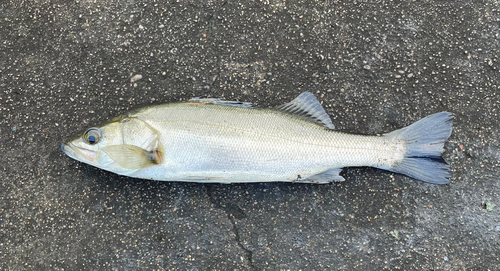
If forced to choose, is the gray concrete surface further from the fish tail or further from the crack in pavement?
the fish tail

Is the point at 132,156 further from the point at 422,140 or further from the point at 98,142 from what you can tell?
the point at 422,140

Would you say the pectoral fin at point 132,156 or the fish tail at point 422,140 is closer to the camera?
the pectoral fin at point 132,156

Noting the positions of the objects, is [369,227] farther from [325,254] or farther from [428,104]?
[428,104]

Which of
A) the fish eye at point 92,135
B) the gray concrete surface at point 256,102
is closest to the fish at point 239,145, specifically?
the fish eye at point 92,135

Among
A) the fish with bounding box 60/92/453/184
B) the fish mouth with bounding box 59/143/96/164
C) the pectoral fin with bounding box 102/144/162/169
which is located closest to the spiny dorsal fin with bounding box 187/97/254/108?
the fish with bounding box 60/92/453/184

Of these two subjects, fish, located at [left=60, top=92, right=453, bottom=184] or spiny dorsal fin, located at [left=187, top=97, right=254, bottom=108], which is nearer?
fish, located at [left=60, top=92, right=453, bottom=184]

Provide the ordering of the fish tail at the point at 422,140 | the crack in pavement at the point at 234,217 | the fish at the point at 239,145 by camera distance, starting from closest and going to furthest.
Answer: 1. the fish at the point at 239,145
2. the fish tail at the point at 422,140
3. the crack in pavement at the point at 234,217

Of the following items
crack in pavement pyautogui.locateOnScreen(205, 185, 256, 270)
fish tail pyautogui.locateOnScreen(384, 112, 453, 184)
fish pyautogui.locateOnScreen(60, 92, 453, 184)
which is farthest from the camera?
crack in pavement pyautogui.locateOnScreen(205, 185, 256, 270)

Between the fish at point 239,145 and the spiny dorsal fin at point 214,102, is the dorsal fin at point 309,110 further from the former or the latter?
the spiny dorsal fin at point 214,102
